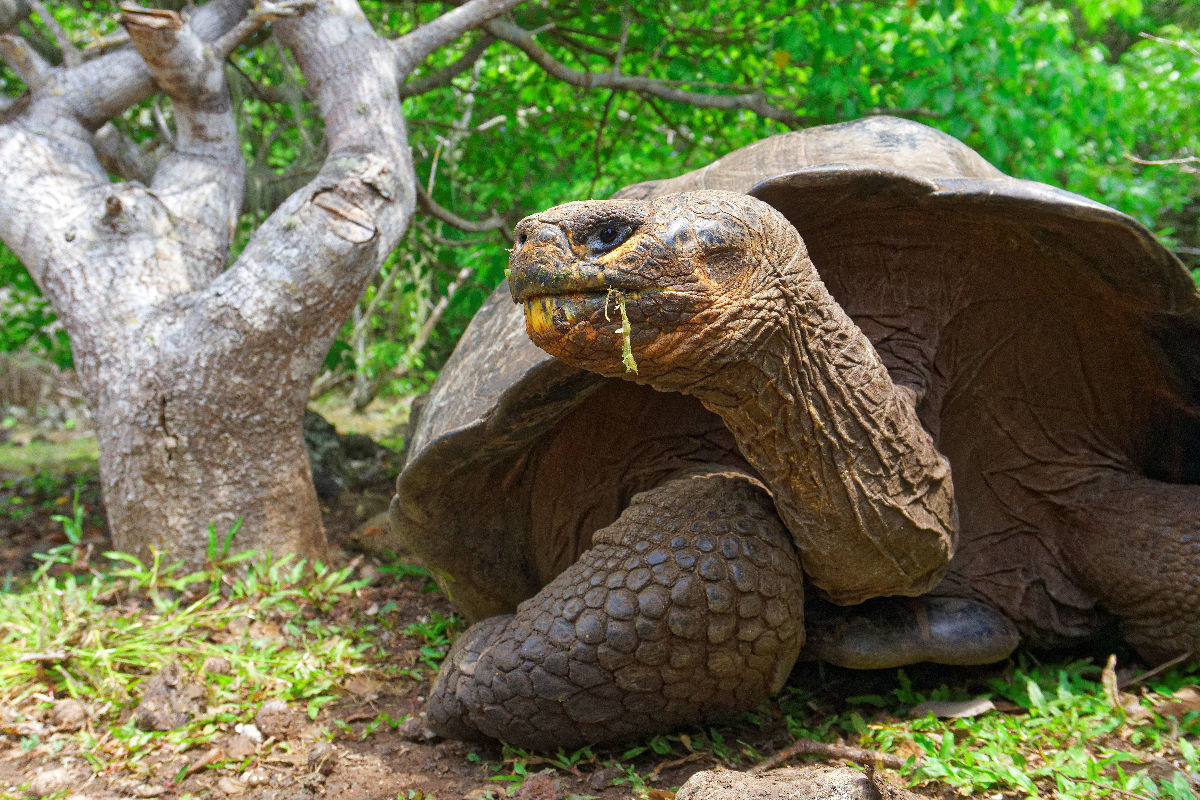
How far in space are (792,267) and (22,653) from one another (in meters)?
2.24

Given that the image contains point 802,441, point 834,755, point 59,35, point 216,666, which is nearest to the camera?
point 802,441

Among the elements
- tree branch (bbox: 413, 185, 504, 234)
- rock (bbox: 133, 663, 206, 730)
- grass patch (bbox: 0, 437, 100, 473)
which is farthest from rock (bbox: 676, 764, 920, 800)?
grass patch (bbox: 0, 437, 100, 473)

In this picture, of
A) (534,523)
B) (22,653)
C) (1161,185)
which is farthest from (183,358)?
(1161,185)

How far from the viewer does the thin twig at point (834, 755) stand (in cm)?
191

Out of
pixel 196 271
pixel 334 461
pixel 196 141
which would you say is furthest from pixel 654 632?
pixel 334 461

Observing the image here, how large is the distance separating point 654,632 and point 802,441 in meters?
0.53

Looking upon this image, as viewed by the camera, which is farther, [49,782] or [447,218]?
[447,218]

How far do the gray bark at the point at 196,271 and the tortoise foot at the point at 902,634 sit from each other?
1.84m

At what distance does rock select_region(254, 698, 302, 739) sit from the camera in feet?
7.16

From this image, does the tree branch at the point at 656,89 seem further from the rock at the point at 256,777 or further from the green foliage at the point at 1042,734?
the rock at the point at 256,777

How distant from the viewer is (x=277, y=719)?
2219 millimetres

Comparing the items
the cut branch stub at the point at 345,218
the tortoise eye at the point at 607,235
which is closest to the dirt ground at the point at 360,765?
the tortoise eye at the point at 607,235

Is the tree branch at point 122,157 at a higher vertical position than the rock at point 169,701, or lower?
higher

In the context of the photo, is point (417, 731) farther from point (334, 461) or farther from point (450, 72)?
point (450, 72)
